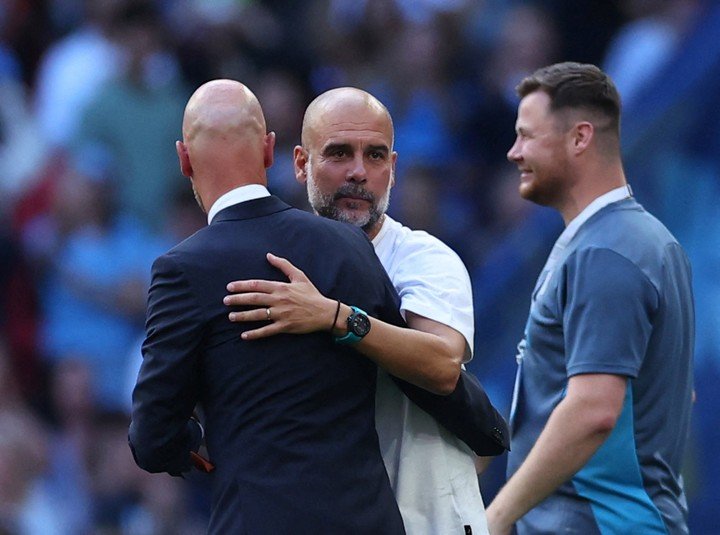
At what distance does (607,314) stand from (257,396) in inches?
39.1

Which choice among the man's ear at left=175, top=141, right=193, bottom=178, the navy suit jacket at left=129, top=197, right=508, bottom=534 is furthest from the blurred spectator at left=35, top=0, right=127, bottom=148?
the navy suit jacket at left=129, top=197, right=508, bottom=534

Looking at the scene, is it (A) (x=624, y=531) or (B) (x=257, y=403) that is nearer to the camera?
(B) (x=257, y=403)

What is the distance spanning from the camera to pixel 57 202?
8109 millimetres

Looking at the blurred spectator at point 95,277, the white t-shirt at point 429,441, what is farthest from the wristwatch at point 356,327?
the blurred spectator at point 95,277

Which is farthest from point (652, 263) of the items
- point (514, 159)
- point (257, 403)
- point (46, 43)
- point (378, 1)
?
point (46, 43)

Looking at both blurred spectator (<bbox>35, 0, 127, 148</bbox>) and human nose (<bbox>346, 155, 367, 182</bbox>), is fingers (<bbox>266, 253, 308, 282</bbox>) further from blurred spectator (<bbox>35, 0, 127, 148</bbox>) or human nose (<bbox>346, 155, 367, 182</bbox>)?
blurred spectator (<bbox>35, 0, 127, 148</bbox>)

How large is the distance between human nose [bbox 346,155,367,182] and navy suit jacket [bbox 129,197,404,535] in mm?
443

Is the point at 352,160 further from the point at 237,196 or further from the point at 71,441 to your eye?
the point at 71,441

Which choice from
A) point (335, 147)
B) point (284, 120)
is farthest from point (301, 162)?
point (284, 120)

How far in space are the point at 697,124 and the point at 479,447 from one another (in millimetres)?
3730

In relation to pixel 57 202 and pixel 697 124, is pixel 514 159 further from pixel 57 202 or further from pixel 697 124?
pixel 57 202

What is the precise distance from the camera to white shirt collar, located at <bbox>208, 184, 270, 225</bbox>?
293 centimetres

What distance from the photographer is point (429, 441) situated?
10.5 ft

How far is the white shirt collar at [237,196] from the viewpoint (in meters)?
2.93
